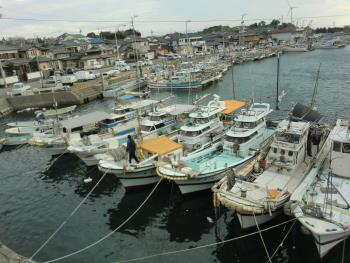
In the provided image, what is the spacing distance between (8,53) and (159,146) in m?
71.7

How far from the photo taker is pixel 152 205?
19656 millimetres

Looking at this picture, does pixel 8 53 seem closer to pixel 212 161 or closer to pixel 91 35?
pixel 212 161

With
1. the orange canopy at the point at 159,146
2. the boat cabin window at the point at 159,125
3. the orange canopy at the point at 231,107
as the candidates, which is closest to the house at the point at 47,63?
the boat cabin window at the point at 159,125

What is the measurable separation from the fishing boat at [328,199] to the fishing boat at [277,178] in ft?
2.37

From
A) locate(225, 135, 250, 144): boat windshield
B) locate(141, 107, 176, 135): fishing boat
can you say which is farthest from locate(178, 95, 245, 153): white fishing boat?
locate(141, 107, 176, 135): fishing boat

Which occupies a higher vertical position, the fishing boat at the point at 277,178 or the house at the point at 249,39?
the house at the point at 249,39

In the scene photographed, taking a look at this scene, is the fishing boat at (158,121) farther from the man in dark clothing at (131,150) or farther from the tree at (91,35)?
the tree at (91,35)

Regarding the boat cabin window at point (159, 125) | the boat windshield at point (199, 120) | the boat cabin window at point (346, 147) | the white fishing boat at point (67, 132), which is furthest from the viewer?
the white fishing boat at point (67, 132)

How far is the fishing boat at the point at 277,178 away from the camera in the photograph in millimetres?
15023

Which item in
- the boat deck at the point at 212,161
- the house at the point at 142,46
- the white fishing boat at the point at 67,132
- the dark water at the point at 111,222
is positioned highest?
the house at the point at 142,46

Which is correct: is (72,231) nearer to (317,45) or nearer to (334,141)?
(334,141)

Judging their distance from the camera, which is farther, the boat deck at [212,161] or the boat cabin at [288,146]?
the boat deck at [212,161]

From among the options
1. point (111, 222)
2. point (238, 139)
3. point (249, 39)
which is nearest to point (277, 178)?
point (238, 139)

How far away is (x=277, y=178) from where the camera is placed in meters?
17.6
